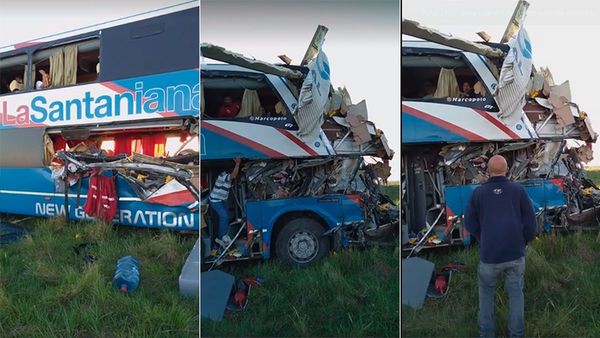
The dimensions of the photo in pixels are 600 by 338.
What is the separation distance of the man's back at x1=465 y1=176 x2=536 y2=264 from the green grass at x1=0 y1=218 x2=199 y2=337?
1764 mm

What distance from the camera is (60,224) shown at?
3.11 metres

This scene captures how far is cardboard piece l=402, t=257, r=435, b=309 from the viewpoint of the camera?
277 cm

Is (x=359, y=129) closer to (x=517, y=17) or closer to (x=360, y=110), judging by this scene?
(x=360, y=110)

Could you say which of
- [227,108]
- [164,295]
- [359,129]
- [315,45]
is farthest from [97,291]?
[315,45]

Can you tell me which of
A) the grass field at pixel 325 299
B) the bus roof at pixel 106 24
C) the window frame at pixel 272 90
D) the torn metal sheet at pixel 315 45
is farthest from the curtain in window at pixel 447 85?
the bus roof at pixel 106 24

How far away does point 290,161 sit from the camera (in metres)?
2.82

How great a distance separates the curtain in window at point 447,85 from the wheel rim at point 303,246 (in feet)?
3.69

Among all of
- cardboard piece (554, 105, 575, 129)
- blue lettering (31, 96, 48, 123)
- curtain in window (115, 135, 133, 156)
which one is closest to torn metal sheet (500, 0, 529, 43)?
cardboard piece (554, 105, 575, 129)

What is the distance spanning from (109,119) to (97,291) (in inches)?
42.7

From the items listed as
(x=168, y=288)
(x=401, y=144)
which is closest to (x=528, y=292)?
(x=401, y=144)

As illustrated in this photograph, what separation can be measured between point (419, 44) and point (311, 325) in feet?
5.84

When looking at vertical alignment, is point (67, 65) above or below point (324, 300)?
above

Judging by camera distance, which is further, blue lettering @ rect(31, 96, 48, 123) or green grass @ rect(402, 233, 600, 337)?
blue lettering @ rect(31, 96, 48, 123)

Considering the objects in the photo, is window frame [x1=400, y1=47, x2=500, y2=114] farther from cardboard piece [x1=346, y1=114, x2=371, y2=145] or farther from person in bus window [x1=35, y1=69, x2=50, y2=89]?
person in bus window [x1=35, y1=69, x2=50, y2=89]
